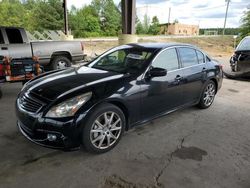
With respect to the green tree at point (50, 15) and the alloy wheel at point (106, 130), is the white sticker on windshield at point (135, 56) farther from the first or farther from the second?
the green tree at point (50, 15)

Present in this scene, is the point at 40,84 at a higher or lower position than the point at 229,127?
higher

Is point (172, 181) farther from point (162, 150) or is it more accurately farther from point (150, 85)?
point (150, 85)

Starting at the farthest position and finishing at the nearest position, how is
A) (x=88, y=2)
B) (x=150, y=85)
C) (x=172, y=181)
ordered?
1. (x=88, y=2)
2. (x=150, y=85)
3. (x=172, y=181)

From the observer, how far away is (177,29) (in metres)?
67.4

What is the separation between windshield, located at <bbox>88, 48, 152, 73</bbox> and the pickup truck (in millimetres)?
4311

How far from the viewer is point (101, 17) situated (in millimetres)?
50156

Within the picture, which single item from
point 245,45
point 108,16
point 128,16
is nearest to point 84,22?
point 108,16

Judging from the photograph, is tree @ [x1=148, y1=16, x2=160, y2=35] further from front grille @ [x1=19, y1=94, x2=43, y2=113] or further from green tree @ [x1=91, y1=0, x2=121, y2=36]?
front grille @ [x1=19, y1=94, x2=43, y2=113]

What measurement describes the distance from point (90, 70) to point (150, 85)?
108cm

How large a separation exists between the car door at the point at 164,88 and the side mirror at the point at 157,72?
0.08 meters

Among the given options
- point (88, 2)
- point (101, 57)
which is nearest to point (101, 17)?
point (88, 2)

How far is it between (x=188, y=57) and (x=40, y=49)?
5528 mm

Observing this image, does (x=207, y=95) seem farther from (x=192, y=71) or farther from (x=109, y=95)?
(x=109, y=95)

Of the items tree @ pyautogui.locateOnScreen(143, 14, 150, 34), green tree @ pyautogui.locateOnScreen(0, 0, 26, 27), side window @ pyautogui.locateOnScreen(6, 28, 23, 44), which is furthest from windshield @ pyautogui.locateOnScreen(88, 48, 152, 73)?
tree @ pyautogui.locateOnScreen(143, 14, 150, 34)
